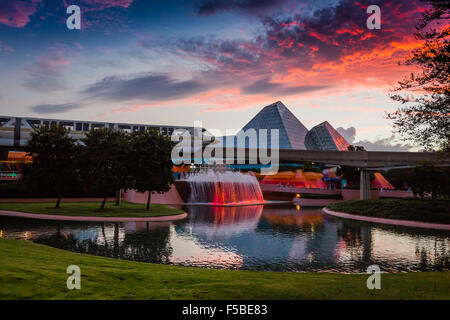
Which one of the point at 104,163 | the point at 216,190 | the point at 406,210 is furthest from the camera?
the point at 216,190

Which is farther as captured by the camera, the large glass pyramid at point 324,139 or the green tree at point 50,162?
the large glass pyramid at point 324,139

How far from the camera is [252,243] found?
20703mm

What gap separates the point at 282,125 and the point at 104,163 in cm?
12886

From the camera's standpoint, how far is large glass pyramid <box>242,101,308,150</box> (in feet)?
500

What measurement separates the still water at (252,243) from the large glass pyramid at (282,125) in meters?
123

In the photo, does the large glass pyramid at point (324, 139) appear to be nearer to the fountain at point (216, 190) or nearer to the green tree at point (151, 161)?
the fountain at point (216, 190)

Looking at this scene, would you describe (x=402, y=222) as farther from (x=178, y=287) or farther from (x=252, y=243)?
(x=178, y=287)

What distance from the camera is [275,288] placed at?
28.9 feet

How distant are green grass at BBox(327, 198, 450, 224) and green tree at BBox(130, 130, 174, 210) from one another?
73.1 ft

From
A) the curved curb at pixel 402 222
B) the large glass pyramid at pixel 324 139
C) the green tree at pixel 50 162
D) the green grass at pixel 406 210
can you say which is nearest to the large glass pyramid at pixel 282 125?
the large glass pyramid at pixel 324 139

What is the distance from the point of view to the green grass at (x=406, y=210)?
32.6 meters

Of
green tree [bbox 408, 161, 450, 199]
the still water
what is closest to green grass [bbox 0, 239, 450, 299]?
the still water

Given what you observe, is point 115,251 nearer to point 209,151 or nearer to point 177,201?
point 177,201

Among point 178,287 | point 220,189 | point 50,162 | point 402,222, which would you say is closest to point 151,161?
point 50,162
